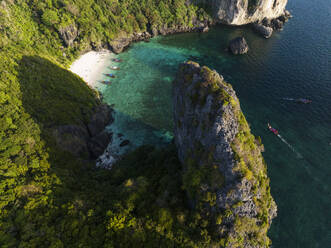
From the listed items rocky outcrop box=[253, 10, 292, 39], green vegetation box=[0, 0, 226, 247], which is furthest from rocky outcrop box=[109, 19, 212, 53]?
green vegetation box=[0, 0, 226, 247]

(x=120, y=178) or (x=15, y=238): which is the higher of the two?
(x=15, y=238)

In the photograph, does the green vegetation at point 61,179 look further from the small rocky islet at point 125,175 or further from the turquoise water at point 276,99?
the turquoise water at point 276,99

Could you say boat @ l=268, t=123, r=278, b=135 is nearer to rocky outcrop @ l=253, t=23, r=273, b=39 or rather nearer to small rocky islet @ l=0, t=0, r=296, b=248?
small rocky islet @ l=0, t=0, r=296, b=248

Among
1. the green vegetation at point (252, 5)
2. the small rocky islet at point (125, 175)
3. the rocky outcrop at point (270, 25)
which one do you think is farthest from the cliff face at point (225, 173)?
the green vegetation at point (252, 5)

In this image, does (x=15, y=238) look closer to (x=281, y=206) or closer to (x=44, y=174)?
(x=44, y=174)

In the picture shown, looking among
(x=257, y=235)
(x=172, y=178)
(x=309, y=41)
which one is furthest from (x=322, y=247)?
(x=309, y=41)

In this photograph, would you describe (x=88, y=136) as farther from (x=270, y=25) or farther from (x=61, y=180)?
(x=270, y=25)
